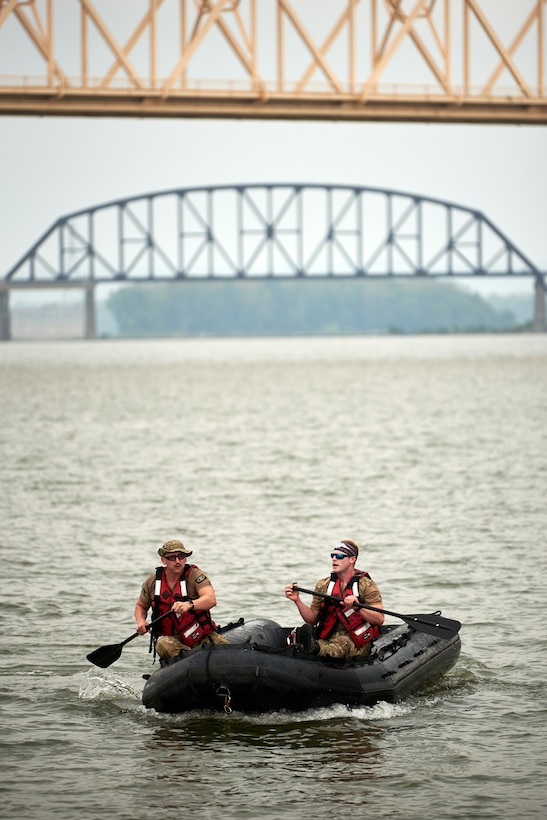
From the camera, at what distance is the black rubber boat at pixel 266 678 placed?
12.8 meters

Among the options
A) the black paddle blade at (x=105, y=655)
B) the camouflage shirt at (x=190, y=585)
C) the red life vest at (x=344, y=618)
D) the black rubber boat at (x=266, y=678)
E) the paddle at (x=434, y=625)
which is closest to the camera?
the black rubber boat at (x=266, y=678)

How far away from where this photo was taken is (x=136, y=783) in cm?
1200

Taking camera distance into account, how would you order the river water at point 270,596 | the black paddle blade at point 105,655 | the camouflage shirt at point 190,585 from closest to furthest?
the river water at point 270,596 < the camouflage shirt at point 190,585 < the black paddle blade at point 105,655

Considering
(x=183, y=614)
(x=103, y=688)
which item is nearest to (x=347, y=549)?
(x=183, y=614)

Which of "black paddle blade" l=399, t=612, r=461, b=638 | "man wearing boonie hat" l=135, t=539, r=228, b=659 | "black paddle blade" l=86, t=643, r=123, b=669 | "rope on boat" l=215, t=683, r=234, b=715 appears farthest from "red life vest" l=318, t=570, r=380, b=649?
"black paddle blade" l=86, t=643, r=123, b=669

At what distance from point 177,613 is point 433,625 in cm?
267

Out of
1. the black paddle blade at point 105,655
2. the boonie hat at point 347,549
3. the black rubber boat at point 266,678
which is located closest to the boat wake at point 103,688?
the black paddle blade at point 105,655

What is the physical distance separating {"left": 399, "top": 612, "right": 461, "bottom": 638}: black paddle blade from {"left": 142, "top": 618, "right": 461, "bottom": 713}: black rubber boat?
663 millimetres

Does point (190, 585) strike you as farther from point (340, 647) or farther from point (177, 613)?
point (340, 647)

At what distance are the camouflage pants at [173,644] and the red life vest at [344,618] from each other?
94cm

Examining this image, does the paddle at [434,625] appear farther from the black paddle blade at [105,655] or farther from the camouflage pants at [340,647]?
the black paddle blade at [105,655]

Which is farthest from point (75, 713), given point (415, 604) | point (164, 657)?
point (415, 604)

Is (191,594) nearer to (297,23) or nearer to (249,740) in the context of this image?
(249,740)

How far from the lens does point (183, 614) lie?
13.3 m
